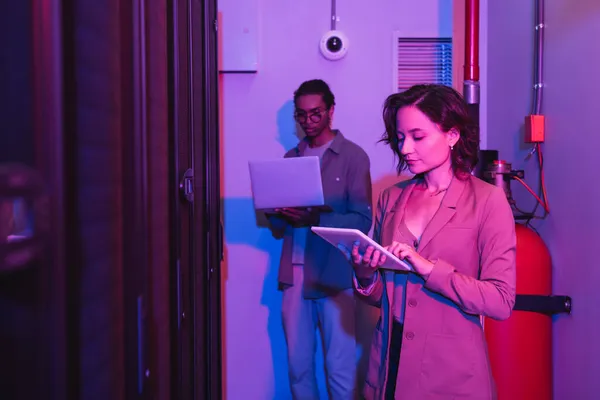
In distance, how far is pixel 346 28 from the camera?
3035mm

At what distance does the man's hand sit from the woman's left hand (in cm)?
114

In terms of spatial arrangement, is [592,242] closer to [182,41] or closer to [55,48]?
[182,41]

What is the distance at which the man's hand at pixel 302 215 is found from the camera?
258 cm

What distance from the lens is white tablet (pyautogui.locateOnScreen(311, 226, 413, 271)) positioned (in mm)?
1390

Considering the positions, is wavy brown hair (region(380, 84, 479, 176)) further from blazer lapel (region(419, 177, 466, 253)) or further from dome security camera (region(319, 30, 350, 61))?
dome security camera (region(319, 30, 350, 61))

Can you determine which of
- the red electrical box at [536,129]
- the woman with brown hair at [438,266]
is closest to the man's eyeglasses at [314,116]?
the red electrical box at [536,129]

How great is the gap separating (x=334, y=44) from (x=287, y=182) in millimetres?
1003

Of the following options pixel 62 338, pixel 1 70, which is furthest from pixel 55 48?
pixel 62 338

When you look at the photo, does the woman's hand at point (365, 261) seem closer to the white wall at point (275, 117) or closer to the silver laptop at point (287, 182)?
the silver laptop at point (287, 182)

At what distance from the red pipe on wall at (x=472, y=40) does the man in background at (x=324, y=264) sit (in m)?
0.71

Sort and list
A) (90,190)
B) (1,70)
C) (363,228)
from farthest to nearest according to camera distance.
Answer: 1. (363,228)
2. (90,190)
3. (1,70)

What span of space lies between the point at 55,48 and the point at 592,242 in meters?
2.09

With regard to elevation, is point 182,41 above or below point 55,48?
above

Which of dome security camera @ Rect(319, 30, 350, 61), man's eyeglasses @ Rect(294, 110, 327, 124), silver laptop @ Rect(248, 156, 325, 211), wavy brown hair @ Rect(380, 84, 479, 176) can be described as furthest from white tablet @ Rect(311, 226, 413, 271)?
dome security camera @ Rect(319, 30, 350, 61)
